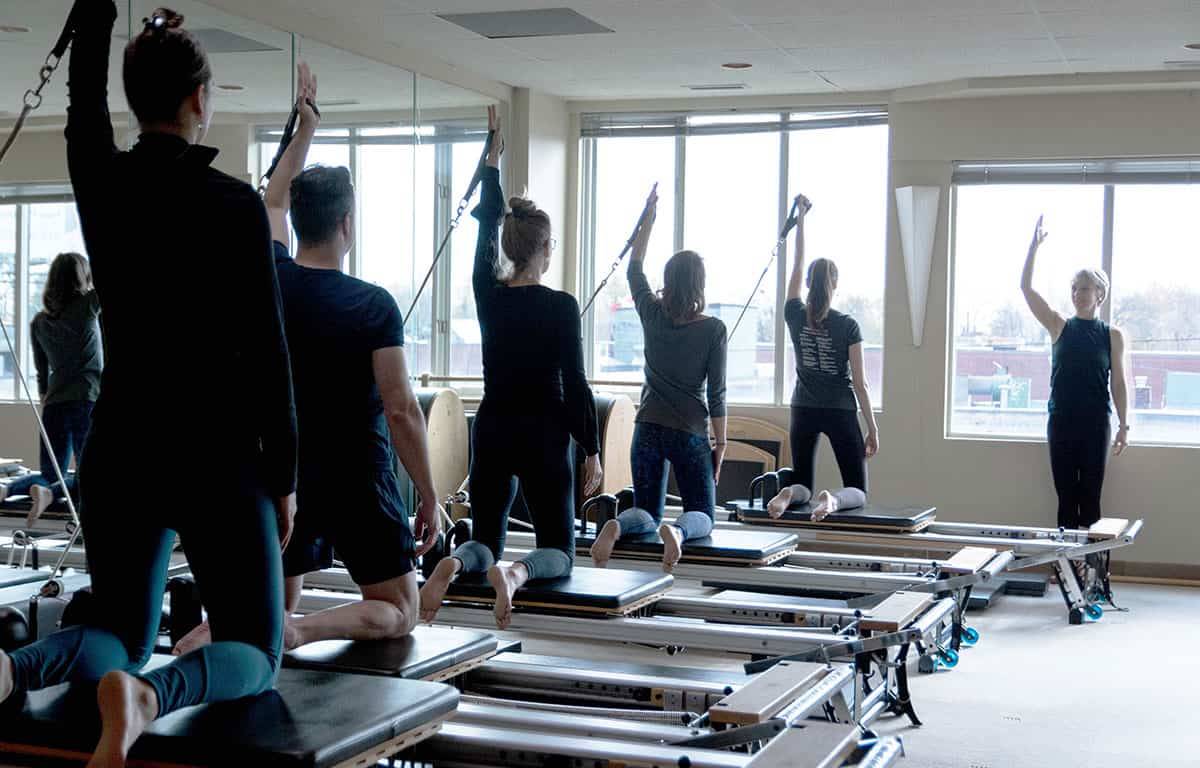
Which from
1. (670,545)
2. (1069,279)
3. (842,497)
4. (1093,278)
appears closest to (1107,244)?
(1069,279)

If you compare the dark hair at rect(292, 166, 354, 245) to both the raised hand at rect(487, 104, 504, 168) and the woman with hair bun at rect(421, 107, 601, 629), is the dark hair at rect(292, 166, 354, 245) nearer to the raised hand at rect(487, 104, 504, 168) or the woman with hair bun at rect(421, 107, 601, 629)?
the woman with hair bun at rect(421, 107, 601, 629)

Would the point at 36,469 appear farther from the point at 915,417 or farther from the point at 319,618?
the point at 915,417

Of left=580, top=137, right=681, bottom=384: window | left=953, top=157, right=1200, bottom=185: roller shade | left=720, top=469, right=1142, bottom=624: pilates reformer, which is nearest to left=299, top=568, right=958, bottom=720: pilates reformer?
left=720, top=469, right=1142, bottom=624: pilates reformer

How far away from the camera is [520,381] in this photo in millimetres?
3623

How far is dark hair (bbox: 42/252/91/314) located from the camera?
165 inches

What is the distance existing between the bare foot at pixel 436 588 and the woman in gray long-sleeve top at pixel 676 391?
992 mm

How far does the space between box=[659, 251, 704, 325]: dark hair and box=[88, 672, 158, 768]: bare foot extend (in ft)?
9.80

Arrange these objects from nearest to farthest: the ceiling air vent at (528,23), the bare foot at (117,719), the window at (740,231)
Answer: the bare foot at (117,719), the ceiling air vent at (528,23), the window at (740,231)

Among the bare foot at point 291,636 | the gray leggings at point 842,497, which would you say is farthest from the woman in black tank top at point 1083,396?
A: the bare foot at point 291,636

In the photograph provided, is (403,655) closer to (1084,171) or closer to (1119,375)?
(1119,375)

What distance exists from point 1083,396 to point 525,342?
3.96m

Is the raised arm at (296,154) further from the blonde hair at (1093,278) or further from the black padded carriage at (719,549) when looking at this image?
the blonde hair at (1093,278)

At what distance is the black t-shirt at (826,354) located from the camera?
5.66 metres

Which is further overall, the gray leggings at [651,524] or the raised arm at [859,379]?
the raised arm at [859,379]
